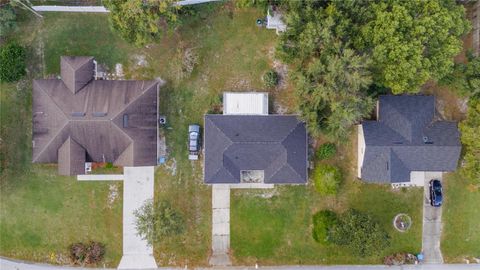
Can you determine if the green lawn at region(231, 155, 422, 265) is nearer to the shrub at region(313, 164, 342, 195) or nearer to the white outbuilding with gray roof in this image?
the shrub at region(313, 164, 342, 195)

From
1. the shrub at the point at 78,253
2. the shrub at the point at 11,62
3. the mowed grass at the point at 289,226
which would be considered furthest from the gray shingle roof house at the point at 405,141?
the shrub at the point at 11,62


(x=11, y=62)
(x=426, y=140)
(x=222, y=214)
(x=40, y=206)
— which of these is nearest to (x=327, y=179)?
(x=426, y=140)

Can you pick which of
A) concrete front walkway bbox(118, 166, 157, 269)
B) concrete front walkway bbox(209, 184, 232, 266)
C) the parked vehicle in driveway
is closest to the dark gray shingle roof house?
the parked vehicle in driveway

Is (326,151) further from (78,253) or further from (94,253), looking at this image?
(78,253)

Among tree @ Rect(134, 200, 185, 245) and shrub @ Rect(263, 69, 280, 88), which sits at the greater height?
shrub @ Rect(263, 69, 280, 88)

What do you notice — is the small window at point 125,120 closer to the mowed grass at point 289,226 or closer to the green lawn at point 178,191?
the green lawn at point 178,191

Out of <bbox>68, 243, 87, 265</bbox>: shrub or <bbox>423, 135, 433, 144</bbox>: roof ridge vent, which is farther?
<bbox>68, 243, 87, 265</bbox>: shrub
